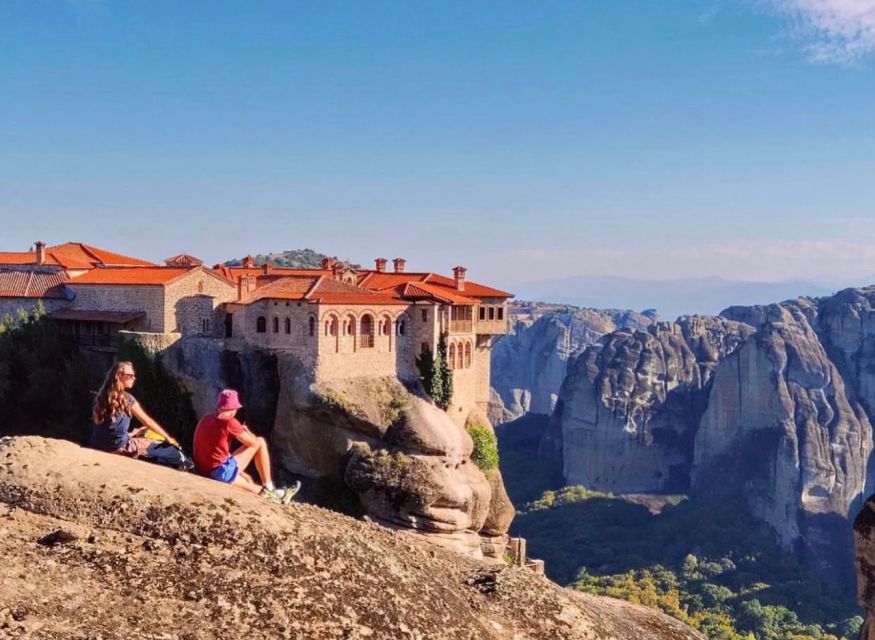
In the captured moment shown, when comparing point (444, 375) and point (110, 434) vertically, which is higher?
point (110, 434)

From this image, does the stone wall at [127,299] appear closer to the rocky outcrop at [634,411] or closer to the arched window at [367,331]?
the arched window at [367,331]

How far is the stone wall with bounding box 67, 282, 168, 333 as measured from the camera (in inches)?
1519

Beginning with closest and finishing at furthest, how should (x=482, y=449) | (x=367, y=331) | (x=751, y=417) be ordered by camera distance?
(x=367, y=331) < (x=482, y=449) < (x=751, y=417)

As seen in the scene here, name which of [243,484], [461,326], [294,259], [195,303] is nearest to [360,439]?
[461,326]

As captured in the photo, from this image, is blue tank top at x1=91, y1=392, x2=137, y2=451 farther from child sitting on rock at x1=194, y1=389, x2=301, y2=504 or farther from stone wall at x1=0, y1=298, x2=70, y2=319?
stone wall at x1=0, y1=298, x2=70, y2=319

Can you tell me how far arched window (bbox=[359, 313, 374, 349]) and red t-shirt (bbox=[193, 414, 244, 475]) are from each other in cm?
2599

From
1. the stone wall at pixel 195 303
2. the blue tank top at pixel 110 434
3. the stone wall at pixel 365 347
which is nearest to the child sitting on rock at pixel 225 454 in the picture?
the blue tank top at pixel 110 434

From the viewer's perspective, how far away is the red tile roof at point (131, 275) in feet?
128

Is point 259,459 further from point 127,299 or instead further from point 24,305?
point 24,305

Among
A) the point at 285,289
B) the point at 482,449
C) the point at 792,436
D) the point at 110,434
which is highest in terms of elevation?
the point at 285,289

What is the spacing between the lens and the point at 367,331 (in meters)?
38.4

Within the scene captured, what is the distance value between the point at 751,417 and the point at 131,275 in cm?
9428

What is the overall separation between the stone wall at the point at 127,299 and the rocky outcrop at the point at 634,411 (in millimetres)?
87770

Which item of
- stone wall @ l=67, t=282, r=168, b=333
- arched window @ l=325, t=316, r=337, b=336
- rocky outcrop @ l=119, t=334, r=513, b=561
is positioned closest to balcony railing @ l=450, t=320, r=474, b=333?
rocky outcrop @ l=119, t=334, r=513, b=561
